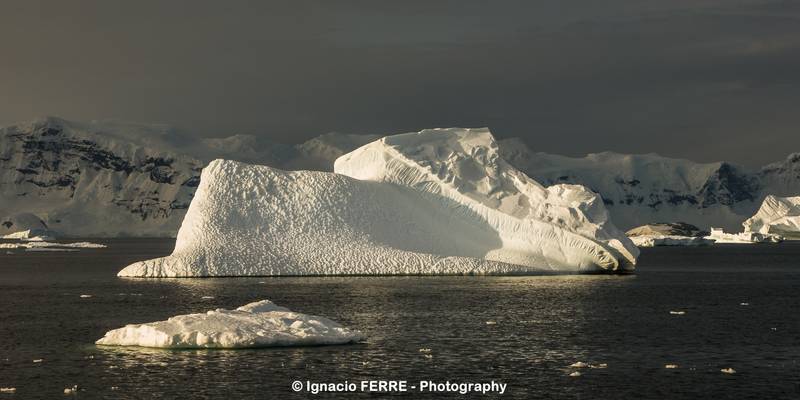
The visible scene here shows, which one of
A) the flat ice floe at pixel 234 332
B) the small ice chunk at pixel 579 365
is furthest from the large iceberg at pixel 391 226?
the small ice chunk at pixel 579 365

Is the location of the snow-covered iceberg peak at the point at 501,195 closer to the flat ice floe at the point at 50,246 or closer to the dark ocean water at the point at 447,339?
the dark ocean water at the point at 447,339

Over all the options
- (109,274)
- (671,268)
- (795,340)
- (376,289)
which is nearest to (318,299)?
(376,289)

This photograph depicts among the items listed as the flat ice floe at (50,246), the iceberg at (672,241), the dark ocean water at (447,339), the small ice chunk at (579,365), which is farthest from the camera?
the iceberg at (672,241)

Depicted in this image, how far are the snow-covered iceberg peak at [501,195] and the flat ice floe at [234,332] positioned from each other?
31.7 m

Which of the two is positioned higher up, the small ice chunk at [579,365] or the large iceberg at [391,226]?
the large iceberg at [391,226]

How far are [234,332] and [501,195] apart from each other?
37.2 metres

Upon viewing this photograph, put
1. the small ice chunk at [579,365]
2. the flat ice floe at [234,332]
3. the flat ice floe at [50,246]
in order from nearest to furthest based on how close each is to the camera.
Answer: the small ice chunk at [579,365] → the flat ice floe at [234,332] → the flat ice floe at [50,246]

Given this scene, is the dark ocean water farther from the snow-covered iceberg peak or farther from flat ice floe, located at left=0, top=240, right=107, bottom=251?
flat ice floe, located at left=0, top=240, right=107, bottom=251

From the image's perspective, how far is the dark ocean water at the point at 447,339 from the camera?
2548cm

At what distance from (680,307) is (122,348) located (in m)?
25.4

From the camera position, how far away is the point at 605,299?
155 ft

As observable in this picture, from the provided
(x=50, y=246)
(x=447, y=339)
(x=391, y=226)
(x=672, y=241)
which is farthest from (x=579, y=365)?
(x=672, y=241)

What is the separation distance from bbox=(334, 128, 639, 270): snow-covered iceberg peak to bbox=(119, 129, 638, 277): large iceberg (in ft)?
0.28

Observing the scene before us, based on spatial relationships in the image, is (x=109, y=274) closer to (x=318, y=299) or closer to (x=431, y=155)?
(x=431, y=155)
